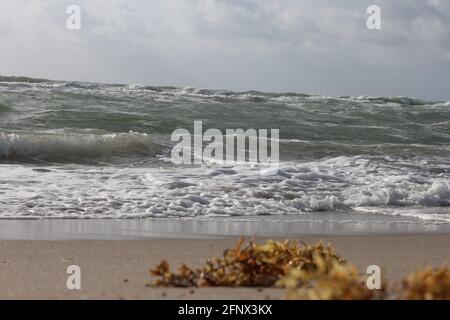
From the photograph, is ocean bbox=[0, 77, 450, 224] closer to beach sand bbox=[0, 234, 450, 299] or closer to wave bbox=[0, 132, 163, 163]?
A: wave bbox=[0, 132, 163, 163]

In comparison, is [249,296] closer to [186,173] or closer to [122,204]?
[122,204]

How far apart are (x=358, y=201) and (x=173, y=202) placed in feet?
7.30

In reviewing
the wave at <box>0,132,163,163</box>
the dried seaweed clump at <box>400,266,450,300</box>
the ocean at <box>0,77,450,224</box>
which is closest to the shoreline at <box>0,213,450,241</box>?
the ocean at <box>0,77,450,224</box>

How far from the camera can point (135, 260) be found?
4730 mm

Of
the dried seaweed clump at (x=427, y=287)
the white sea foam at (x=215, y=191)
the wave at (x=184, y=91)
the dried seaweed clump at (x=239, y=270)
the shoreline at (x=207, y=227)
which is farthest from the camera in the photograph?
the wave at (x=184, y=91)

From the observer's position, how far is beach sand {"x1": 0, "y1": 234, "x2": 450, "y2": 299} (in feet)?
10.8

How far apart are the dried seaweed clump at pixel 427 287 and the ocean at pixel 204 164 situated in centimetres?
473

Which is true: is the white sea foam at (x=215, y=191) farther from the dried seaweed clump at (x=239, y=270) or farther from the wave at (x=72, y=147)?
the dried seaweed clump at (x=239, y=270)

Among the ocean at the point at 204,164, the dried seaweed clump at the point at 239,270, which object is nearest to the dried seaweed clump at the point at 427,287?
the dried seaweed clump at the point at 239,270

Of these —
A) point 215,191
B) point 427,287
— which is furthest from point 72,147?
point 427,287

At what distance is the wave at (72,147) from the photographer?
40.1 feet

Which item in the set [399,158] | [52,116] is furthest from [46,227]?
[52,116]

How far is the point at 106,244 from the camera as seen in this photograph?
18.4 ft

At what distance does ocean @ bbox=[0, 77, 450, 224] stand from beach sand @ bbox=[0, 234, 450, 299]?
1.58 metres
